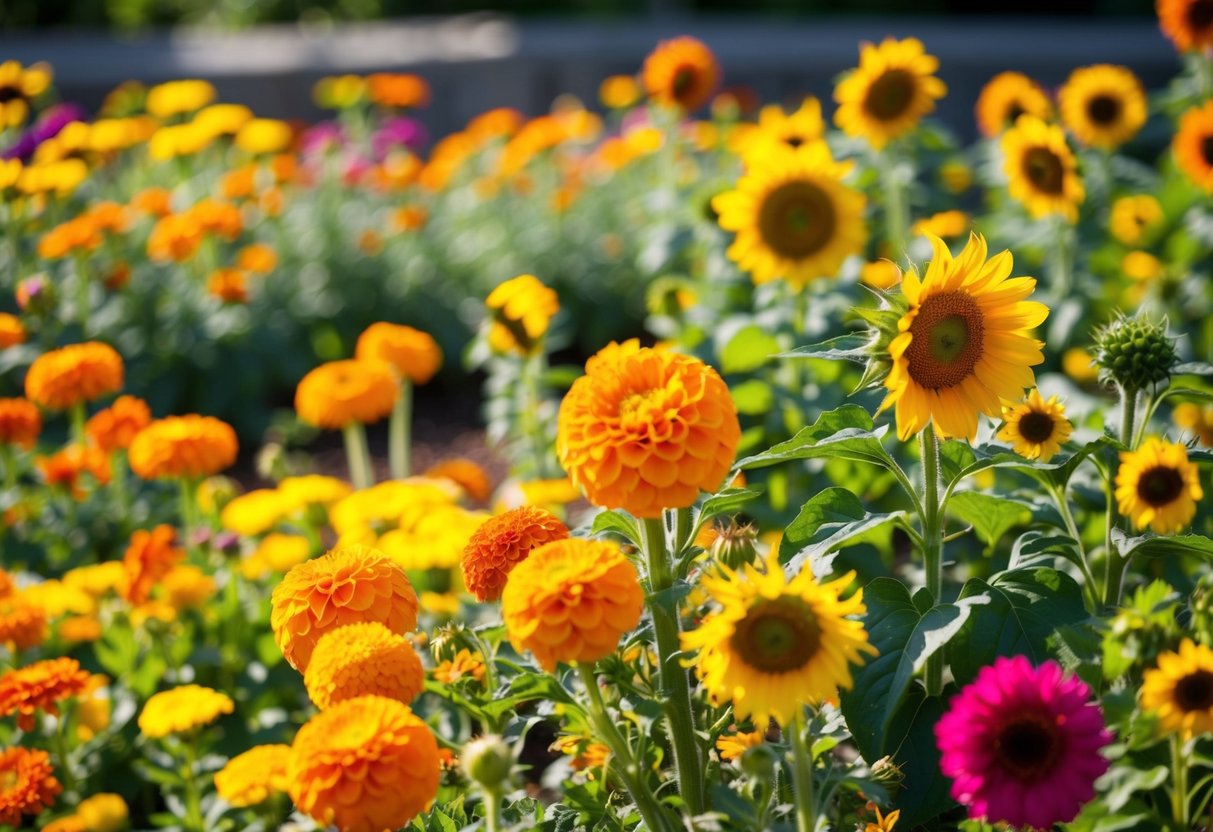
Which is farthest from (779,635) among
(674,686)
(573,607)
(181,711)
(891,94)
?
(891,94)

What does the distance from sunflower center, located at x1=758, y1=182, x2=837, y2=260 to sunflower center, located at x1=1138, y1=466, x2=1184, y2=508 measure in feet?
3.70

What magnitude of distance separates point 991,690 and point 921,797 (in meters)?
0.38

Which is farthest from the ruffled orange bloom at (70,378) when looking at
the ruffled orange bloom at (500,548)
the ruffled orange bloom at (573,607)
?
the ruffled orange bloom at (573,607)

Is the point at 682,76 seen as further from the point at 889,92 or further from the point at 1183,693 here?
the point at 1183,693

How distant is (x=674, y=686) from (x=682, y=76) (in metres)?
2.35

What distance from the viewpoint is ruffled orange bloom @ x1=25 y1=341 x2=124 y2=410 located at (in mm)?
2973

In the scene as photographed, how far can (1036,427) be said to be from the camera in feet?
5.89

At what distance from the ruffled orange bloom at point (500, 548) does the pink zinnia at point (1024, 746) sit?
0.52 metres

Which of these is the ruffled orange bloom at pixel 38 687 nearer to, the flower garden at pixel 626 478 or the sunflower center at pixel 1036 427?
the flower garden at pixel 626 478

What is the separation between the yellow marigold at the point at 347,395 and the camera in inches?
118

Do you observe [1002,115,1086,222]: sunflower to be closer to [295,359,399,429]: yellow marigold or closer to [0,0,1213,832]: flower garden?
[0,0,1213,832]: flower garden

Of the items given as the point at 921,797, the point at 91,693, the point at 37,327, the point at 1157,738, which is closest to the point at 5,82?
the point at 37,327

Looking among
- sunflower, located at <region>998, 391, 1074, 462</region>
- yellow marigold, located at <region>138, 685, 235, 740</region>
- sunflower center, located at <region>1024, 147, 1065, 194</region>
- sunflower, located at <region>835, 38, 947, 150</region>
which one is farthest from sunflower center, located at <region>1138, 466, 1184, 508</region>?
sunflower, located at <region>835, 38, 947, 150</region>


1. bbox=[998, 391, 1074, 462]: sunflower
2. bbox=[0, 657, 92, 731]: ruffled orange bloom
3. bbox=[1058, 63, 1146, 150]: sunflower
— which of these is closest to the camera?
bbox=[998, 391, 1074, 462]: sunflower
